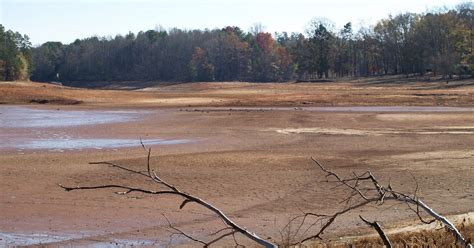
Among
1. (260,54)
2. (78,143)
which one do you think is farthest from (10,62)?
(78,143)

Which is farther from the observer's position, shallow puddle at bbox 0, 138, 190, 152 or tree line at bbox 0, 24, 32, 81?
tree line at bbox 0, 24, 32, 81

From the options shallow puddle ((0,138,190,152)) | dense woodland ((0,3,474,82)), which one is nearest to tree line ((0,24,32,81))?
dense woodland ((0,3,474,82))

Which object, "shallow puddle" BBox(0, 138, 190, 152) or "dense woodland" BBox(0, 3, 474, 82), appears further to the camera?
"dense woodland" BBox(0, 3, 474, 82)

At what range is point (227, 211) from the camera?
12047mm

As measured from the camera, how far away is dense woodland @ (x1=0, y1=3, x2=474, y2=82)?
80938 millimetres

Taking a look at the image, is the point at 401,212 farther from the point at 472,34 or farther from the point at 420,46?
the point at 420,46

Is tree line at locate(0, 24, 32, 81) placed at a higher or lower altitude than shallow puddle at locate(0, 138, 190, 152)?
higher

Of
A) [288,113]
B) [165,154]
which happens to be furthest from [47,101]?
[165,154]

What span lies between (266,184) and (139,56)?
109 meters

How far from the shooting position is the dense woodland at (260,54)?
80938mm

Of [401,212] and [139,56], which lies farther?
[139,56]

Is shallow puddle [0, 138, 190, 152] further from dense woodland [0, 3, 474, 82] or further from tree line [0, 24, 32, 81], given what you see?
tree line [0, 24, 32, 81]

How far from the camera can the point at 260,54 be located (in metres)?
106

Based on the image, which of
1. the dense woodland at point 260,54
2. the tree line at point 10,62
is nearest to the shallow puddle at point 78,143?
the dense woodland at point 260,54
